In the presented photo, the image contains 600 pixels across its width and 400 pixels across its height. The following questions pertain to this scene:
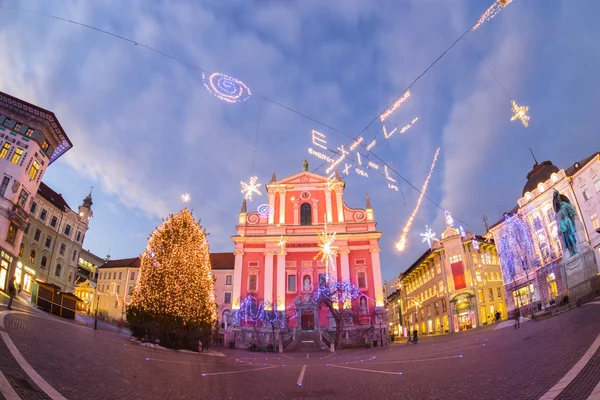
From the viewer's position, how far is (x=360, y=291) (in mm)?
40531

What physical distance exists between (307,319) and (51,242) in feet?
115

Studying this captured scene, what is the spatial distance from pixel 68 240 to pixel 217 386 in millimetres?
51544

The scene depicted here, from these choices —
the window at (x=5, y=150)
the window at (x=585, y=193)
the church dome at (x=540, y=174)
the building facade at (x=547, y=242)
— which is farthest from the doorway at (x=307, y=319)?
the window at (x=5, y=150)

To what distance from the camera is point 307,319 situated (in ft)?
131

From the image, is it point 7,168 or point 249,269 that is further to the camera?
point 249,269

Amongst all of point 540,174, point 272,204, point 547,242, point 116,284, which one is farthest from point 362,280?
point 116,284

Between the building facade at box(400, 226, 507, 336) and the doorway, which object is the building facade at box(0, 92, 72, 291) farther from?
the building facade at box(400, 226, 507, 336)

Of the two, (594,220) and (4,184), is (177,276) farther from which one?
(594,220)

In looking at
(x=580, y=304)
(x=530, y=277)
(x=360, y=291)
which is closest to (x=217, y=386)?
(x=580, y=304)

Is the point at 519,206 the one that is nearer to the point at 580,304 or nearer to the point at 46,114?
the point at 580,304

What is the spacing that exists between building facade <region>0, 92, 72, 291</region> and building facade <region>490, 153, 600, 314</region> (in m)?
48.1

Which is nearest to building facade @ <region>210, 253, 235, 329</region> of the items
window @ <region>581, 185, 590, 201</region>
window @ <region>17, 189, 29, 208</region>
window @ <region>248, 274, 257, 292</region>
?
→ window @ <region>248, 274, 257, 292</region>

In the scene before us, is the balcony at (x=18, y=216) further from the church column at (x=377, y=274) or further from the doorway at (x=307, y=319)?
the church column at (x=377, y=274)

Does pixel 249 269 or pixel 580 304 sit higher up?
pixel 249 269
